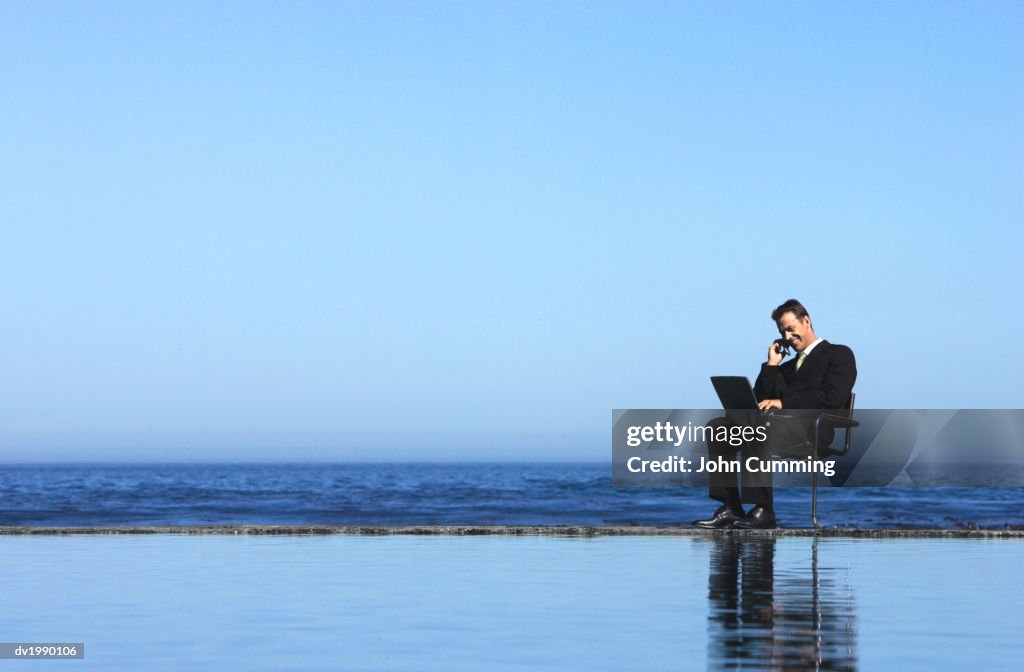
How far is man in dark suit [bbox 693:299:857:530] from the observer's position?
8.53 meters

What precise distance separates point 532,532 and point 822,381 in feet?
6.74

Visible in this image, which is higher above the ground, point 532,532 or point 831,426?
point 831,426

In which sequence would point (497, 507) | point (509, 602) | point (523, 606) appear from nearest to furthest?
point (523, 606), point (509, 602), point (497, 507)

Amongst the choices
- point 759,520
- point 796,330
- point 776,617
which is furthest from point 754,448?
point 776,617

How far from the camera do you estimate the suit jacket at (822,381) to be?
8.52 meters

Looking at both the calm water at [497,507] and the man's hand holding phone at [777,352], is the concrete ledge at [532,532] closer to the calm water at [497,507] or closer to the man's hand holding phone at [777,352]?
the man's hand holding phone at [777,352]

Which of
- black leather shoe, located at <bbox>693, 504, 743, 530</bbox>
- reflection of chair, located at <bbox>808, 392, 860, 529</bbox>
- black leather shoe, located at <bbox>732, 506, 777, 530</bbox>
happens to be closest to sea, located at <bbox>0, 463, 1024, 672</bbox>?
black leather shoe, located at <bbox>732, 506, 777, 530</bbox>

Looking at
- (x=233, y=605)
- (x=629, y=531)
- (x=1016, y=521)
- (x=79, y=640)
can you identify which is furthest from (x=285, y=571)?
(x=1016, y=521)

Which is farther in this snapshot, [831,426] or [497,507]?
[497,507]

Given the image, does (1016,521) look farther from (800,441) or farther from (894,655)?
(894,655)

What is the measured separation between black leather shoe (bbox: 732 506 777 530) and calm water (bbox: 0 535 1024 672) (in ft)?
2.58

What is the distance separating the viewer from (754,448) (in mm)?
8539

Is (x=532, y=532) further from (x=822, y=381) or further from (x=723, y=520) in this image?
(x=822, y=381)

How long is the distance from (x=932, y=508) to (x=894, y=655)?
75.7 feet
